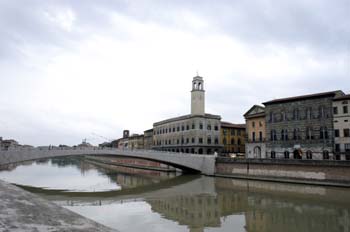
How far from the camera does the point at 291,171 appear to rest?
33969mm

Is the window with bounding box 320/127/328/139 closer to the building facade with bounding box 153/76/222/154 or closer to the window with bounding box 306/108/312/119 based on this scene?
the window with bounding box 306/108/312/119

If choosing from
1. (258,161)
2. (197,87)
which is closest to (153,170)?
(197,87)

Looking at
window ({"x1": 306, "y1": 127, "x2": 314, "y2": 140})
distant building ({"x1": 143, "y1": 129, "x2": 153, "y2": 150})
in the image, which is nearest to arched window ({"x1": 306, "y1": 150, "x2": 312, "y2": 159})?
Answer: window ({"x1": 306, "y1": 127, "x2": 314, "y2": 140})

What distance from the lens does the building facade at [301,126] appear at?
38812mm

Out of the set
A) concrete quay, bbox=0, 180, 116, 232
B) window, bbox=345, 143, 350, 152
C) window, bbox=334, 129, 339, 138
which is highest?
window, bbox=334, 129, 339, 138

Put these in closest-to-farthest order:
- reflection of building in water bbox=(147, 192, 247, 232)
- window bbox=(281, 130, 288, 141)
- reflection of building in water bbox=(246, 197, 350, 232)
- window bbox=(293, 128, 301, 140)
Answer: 1. reflection of building in water bbox=(246, 197, 350, 232)
2. reflection of building in water bbox=(147, 192, 247, 232)
3. window bbox=(293, 128, 301, 140)
4. window bbox=(281, 130, 288, 141)

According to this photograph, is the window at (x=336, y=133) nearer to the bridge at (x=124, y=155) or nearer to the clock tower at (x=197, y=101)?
the bridge at (x=124, y=155)

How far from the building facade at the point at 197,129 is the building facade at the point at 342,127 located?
85.0ft

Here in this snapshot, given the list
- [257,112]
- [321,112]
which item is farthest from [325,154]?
[257,112]

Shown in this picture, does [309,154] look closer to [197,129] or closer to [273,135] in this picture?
[273,135]

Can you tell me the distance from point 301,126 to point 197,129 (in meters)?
22.0

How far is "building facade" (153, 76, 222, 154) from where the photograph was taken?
59.6 m

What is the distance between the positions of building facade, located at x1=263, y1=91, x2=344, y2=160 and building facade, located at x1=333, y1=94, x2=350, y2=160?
55 centimetres

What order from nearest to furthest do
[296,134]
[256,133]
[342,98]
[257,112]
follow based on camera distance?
[342,98] < [296,134] < [256,133] < [257,112]
